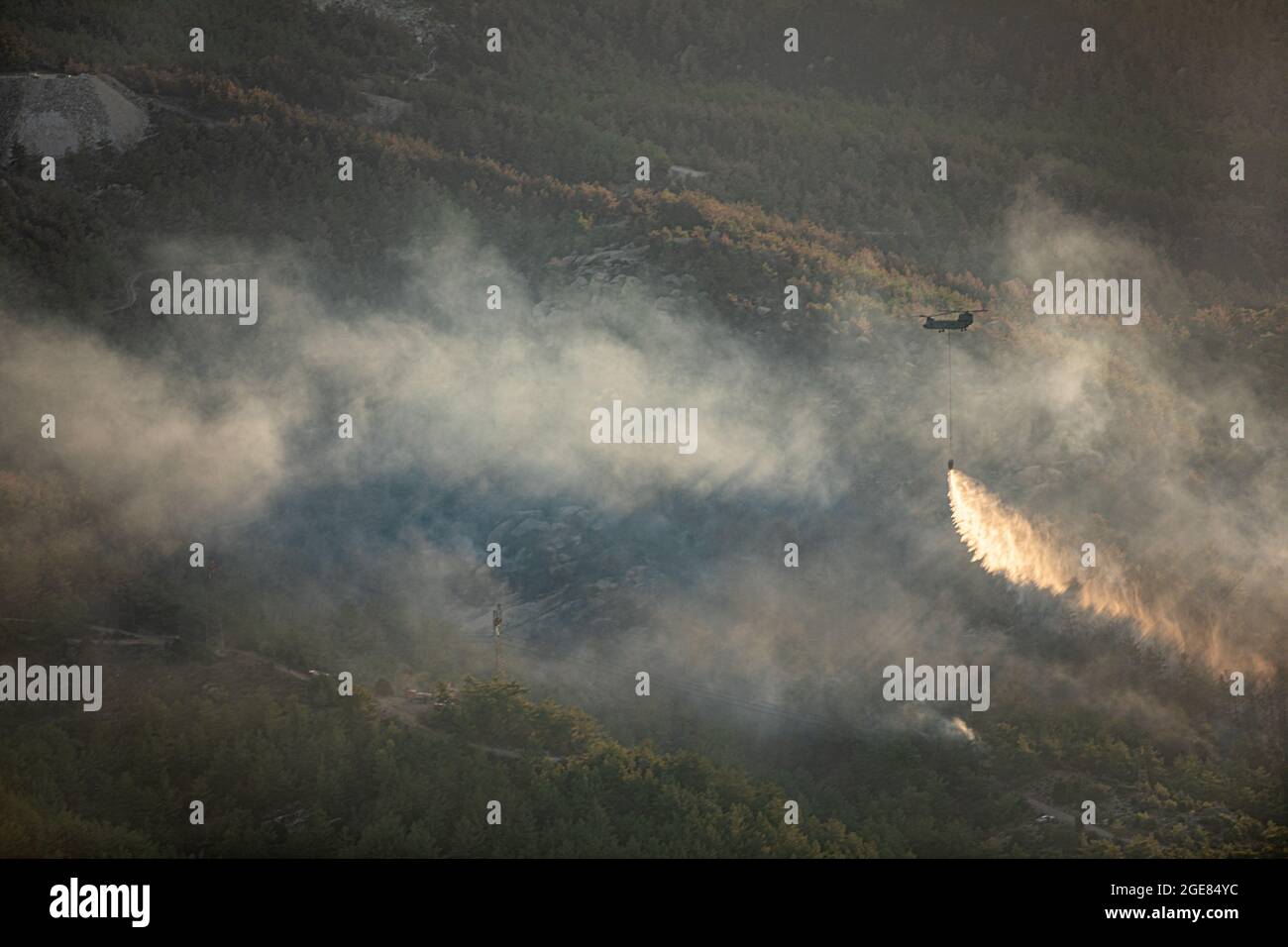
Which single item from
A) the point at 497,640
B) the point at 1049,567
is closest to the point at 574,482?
the point at 497,640

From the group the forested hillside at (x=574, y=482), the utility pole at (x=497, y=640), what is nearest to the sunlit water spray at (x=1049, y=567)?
the forested hillside at (x=574, y=482)

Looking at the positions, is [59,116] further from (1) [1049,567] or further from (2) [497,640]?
(1) [1049,567]

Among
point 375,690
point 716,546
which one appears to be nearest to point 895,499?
point 716,546

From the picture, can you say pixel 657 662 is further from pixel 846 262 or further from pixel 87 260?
pixel 87 260

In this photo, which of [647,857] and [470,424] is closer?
[647,857]

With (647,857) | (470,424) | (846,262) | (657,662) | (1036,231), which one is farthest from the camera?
(1036,231)
